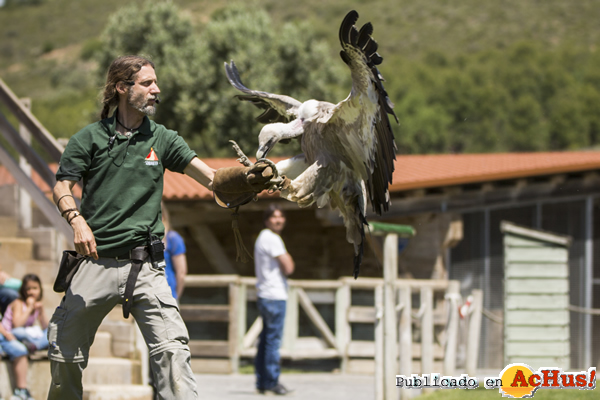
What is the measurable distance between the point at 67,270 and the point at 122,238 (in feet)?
1.04

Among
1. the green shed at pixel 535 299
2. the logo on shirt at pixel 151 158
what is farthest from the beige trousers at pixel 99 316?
the green shed at pixel 535 299

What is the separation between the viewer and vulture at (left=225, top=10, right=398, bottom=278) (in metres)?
4.23

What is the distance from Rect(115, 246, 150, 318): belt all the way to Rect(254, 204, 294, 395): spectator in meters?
3.52

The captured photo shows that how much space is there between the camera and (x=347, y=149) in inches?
182

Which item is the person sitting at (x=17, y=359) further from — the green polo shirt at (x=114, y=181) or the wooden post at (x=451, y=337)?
the wooden post at (x=451, y=337)

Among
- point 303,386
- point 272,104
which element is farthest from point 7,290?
point 303,386

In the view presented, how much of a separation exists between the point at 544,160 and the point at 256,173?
9.98 m

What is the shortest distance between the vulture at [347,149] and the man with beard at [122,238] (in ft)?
2.75

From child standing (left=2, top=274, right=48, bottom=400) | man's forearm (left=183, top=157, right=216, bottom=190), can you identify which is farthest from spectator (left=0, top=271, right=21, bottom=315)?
man's forearm (left=183, top=157, right=216, bottom=190)

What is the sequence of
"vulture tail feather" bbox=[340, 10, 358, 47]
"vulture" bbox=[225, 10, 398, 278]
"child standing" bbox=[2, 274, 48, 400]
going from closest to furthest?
"vulture tail feather" bbox=[340, 10, 358, 47] → "vulture" bbox=[225, 10, 398, 278] → "child standing" bbox=[2, 274, 48, 400]

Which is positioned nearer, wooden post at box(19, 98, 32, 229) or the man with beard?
the man with beard

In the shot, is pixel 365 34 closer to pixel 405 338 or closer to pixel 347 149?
pixel 347 149

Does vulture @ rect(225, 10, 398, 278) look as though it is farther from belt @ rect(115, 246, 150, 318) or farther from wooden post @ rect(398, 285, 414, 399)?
wooden post @ rect(398, 285, 414, 399)

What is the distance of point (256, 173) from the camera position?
366 centimetres
